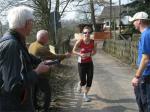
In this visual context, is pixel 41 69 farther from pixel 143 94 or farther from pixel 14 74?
pixel 143 94

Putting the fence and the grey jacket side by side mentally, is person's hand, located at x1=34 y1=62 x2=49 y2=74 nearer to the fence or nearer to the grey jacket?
the grey jacket

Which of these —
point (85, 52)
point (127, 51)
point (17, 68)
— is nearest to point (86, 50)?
point (85, 52)

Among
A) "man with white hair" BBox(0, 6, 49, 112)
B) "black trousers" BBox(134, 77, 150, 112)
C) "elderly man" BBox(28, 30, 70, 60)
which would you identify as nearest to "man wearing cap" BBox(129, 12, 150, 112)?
"black trousers" BBox(134, 77, 150, 112)

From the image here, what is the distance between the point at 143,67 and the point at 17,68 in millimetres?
2872

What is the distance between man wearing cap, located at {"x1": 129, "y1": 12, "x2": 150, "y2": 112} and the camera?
240 inches

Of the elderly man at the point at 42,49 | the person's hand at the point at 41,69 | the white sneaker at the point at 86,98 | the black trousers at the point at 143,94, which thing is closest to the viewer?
the person's hand at the point at 41,69

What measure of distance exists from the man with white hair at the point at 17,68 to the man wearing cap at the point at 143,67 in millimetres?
2518

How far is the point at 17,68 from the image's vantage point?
3709 mm

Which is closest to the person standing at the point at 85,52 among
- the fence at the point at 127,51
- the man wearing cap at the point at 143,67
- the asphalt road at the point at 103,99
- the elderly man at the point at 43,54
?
the asphalt road at the point at 103,99

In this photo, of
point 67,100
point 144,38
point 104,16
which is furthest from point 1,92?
point 104,16

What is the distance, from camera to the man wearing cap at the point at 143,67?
6.10m

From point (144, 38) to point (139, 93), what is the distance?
35.5 inches

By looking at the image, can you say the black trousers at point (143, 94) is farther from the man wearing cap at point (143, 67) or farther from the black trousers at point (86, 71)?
the black trousers at point (86, 71)

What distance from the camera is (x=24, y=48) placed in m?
3.92
